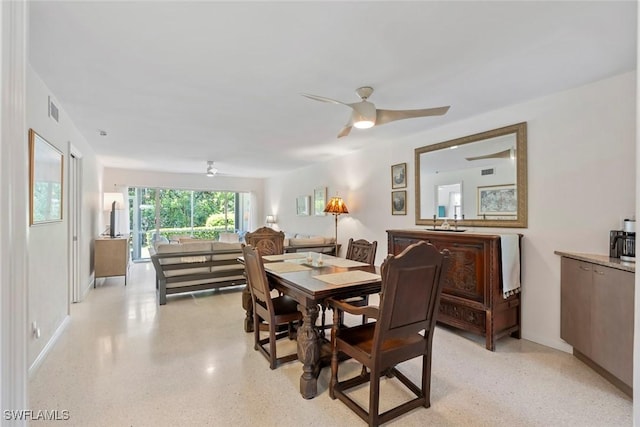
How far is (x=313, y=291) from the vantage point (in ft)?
6.58

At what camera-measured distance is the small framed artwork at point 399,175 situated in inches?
169

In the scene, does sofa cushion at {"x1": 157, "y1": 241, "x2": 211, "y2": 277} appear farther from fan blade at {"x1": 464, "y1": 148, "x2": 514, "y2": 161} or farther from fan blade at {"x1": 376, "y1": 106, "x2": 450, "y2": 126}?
fan blade at {"x1": 464, "y1": 148, "x2": 514, "y2": 161}

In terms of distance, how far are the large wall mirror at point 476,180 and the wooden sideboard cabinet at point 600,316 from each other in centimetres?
67

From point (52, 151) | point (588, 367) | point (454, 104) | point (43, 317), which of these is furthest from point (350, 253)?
point (52, 151)

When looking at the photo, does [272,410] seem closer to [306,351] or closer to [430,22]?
[306,351]

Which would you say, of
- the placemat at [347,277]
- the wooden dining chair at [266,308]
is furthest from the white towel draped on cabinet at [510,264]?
the wooden dining chair at [266,308]

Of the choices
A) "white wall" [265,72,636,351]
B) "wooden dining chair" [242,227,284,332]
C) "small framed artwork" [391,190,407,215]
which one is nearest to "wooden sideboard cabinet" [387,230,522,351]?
"white wall" [265,72,636,351]

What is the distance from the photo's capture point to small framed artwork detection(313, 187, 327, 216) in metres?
6.19

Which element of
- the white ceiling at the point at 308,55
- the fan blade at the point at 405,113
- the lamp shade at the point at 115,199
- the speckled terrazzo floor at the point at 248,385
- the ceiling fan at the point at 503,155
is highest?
the white ceiling at the point at 308,55

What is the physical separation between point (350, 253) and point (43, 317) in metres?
2.92

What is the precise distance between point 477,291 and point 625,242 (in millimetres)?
1146

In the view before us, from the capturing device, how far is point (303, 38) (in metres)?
1.91

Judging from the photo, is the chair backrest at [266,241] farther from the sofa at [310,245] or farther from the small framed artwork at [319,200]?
the small framed artwork at [319,200]

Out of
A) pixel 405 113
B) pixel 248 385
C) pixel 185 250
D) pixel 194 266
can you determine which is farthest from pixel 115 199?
pixel 405 113
